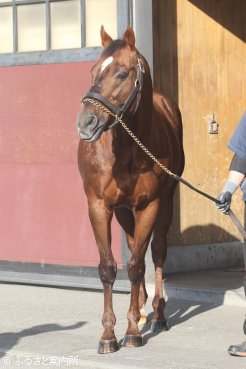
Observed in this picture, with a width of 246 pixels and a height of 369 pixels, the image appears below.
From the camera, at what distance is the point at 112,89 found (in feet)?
24.0

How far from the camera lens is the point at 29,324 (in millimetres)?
8703

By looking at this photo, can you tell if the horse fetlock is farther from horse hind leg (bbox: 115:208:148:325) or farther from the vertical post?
the vertical post

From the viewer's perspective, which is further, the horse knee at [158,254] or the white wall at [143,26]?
the white wall at [143,26]

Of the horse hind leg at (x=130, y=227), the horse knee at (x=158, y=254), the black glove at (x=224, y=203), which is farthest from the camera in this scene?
the horse knee at (x=158, y=254)

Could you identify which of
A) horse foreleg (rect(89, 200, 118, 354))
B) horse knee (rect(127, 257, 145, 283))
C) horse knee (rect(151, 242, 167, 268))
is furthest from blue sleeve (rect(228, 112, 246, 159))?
horse knee (rect(151, 242, 167, 268))

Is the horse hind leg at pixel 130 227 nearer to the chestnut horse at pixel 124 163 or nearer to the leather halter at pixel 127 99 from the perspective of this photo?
the chestnut horse at pixel 124 163

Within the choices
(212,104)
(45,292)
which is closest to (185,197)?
(212,104)

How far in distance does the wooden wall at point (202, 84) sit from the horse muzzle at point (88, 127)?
11.9ft

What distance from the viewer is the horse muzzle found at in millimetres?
7055

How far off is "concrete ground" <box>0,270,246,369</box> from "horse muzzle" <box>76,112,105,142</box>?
5.20ft

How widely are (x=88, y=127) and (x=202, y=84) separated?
14.4 feet

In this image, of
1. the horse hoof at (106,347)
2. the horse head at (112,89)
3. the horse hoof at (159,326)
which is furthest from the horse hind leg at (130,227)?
the horse head at (112,89)

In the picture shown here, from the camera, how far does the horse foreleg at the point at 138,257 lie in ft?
25.8

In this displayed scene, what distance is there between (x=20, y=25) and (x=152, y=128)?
137 inches
